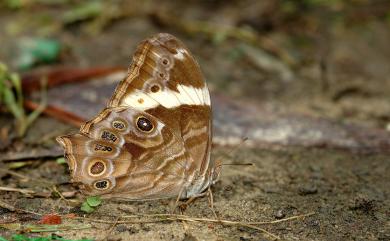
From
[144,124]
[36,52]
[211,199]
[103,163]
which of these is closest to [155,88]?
[144,124]

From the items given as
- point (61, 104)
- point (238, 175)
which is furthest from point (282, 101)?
point (61, 104)

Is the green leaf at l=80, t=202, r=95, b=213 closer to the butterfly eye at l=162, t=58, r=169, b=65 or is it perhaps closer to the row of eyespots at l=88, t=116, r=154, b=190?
the row of eyespots at l=88, t=116, r=154, b=190

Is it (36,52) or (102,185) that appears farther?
(36,52)

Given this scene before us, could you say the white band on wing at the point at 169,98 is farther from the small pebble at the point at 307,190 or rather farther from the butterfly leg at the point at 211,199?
the small pebble at the point at 307,190

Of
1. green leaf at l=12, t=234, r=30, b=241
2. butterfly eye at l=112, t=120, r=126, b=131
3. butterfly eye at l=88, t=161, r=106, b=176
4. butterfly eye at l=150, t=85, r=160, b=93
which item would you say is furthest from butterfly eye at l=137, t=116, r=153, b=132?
green leaf at l=12, t=234, r=30, b=241

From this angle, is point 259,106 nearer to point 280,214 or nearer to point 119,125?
point 280,214

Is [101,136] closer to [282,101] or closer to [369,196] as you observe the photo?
[369,196]

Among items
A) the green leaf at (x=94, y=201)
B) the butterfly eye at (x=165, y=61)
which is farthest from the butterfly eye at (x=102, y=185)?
the butterfly eye at (x=165, y=61)
